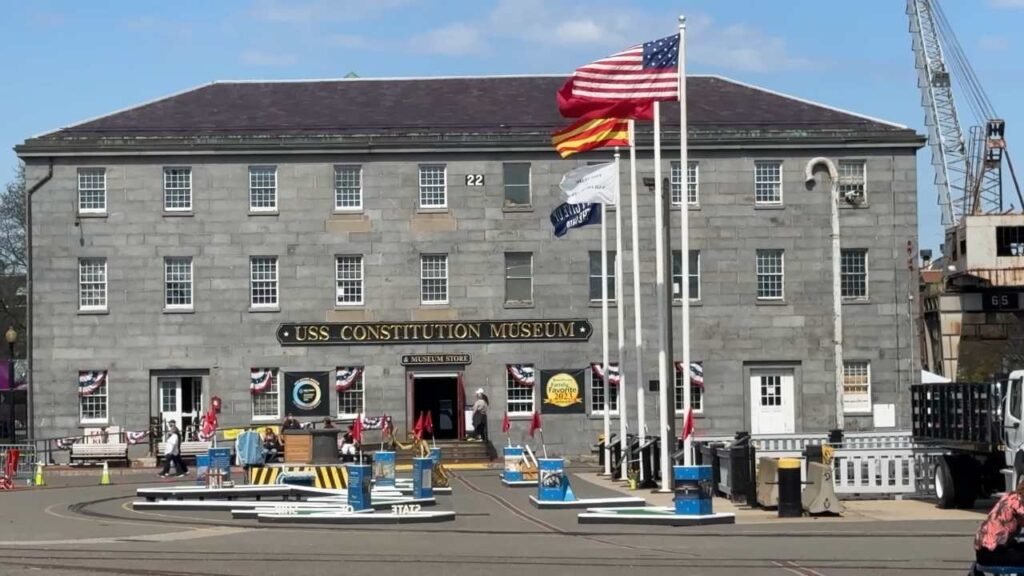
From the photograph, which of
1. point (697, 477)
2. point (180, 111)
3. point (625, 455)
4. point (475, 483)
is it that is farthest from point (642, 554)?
point (180, 111)

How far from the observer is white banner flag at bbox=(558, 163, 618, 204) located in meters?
37.2

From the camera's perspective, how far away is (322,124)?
55.5m

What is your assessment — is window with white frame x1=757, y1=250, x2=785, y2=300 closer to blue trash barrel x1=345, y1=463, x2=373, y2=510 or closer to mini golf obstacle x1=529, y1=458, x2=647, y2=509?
mini golf obstacle x1=529, y1=458, x2=647, y2=509

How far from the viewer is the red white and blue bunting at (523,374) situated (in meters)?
54.4

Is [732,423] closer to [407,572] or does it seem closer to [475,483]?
[475,483]

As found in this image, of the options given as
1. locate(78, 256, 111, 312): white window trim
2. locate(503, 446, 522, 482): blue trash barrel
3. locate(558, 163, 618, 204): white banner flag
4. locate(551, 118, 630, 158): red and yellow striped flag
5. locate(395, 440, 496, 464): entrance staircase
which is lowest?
locate(395, 440, 496, 464): entrance staircase

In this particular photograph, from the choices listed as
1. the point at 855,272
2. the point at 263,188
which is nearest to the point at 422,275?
the point at 263,188

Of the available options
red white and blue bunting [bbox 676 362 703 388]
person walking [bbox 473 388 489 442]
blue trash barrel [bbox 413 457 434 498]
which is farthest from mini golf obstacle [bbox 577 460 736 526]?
red white and blue bunting [bbox 676 362 703 388]

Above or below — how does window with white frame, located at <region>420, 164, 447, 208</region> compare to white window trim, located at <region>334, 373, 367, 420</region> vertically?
above

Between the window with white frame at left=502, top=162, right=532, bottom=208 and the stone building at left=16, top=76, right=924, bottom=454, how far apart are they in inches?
2.3

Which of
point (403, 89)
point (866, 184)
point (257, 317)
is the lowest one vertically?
point (257, 317)

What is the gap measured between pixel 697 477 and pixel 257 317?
31.2 metres

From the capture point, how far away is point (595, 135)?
36438 millimetres

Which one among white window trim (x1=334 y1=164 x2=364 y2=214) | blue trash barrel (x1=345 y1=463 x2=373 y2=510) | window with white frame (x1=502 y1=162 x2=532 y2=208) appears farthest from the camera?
window with white frame (x1=502 y1=162 x2=532 y2=208)
